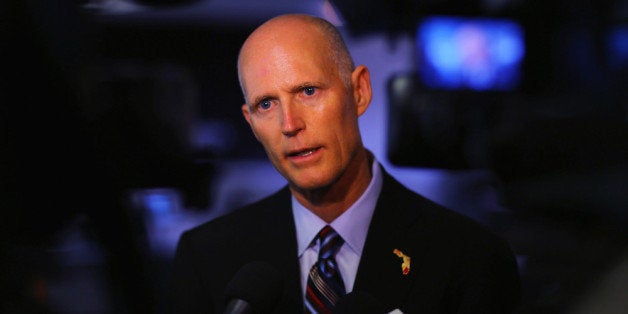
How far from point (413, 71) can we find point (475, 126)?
0.22 m

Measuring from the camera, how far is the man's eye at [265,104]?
4.67 ft

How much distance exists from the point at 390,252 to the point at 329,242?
135 mm

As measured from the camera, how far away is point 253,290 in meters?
1.13

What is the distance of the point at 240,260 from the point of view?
160 centimetres

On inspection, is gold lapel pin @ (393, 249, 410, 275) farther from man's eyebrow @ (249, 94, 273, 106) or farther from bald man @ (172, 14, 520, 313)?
man's eyebrow @ (249, 94, 273, 106)

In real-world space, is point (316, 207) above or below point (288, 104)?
below

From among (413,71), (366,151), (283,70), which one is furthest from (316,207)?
(413,71)

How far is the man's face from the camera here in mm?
1388

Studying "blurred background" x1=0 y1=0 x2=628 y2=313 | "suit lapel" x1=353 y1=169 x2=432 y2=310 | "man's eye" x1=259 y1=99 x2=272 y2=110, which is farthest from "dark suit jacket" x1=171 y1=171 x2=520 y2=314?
"man's eye" x1=259 y1=99 x2=272 y2=110

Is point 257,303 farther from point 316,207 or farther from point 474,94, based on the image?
point 474,94

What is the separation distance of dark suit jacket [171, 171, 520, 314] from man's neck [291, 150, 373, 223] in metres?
0.06

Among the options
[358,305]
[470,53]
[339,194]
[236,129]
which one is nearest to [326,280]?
[339,194]

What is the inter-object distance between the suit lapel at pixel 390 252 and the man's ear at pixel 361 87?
0.68 feet

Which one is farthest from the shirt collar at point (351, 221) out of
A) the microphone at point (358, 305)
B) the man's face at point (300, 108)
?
the microphone at point (358, 305)
